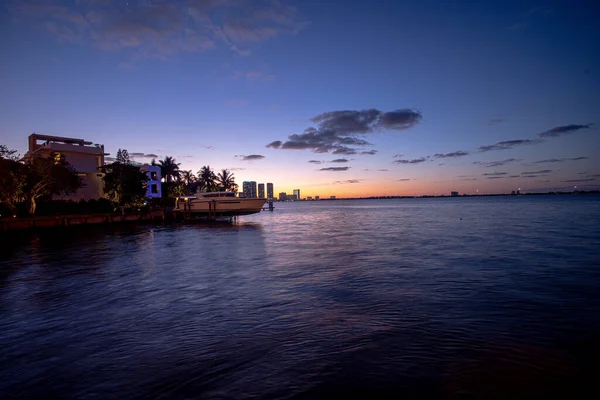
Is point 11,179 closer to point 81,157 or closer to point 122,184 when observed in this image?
point 122,184

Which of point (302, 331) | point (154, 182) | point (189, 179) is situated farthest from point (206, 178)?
point (302, 331)

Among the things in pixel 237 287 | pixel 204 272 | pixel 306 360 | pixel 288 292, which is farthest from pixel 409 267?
pixel 306 360

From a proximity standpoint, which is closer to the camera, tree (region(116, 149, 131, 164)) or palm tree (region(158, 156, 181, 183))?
tree (region(116, 149, 131, 164))

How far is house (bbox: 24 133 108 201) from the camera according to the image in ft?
181

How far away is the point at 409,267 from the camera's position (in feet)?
54.1

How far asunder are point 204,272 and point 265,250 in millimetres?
8099

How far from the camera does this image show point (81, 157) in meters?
58.5

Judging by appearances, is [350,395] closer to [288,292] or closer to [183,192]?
[288,292]

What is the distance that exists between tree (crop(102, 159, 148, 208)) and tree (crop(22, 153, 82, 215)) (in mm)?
6791

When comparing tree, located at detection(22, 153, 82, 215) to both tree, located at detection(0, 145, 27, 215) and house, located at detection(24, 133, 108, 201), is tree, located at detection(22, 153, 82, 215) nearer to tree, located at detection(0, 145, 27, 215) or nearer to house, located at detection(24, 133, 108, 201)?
tree, located at detection(0, 145, 27, 215)

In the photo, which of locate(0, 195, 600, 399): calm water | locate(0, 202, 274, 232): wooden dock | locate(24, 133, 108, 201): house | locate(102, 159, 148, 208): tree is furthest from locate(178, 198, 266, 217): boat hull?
locate(0, 195, 600, 399): calm water

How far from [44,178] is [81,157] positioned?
1943 cm

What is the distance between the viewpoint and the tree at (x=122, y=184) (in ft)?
171

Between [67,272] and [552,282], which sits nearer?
[552,282]
